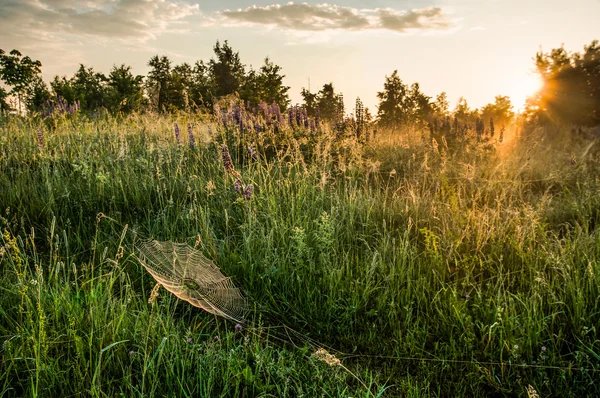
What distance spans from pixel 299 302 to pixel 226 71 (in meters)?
27.9

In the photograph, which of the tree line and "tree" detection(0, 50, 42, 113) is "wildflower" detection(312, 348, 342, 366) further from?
"tree" detection(0, 50, 42, 113)

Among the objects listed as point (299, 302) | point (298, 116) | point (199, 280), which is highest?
point (298, 116)

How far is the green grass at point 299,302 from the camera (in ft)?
5.59

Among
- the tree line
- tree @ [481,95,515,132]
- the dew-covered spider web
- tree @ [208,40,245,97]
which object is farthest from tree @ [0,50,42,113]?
tree @ [481,95,515,132]

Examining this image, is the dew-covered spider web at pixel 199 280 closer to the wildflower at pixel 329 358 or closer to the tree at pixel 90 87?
the wildflower at pixel 329 358

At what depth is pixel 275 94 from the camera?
27.9 meters

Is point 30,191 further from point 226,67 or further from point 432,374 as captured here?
point 226,67

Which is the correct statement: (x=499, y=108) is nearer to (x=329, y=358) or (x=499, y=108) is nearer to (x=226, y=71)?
(x=226, y=71)

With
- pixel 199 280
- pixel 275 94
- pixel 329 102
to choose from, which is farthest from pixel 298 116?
pixel 275 94

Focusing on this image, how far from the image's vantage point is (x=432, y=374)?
1.91 meters

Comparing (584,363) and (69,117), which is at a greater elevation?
(69,117)

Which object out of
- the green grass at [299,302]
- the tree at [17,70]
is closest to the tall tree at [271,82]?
the tree at [17,70]

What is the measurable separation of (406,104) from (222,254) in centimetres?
1481

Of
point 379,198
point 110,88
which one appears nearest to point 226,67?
point 110,88
